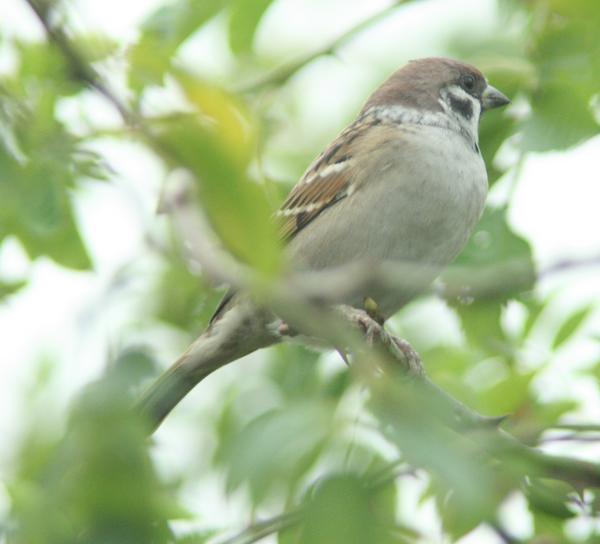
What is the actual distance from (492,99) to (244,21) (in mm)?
1260

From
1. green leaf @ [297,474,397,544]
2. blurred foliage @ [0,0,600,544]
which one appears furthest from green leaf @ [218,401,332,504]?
green leaf @ [297,474,397,544]

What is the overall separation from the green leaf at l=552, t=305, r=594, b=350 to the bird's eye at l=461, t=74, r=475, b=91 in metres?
1.51

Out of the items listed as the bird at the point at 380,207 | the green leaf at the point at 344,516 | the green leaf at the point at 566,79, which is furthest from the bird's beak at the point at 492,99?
the green leaf at the point at 344,516

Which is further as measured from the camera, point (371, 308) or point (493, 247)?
point (493, 247)

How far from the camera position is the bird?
140 inches

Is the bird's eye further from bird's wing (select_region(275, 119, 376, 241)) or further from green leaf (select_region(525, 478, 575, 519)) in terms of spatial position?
green leaf (select_region(525, 478, 575, 519))

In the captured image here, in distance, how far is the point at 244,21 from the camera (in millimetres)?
2516

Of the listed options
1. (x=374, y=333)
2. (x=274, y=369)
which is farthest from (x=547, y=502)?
(x=274, y=369)

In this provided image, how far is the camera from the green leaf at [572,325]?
298 cm

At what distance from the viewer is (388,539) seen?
3.23ft

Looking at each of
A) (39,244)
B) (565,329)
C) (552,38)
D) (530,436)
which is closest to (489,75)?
(552,38)

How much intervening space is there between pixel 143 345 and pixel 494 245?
1.64 meters

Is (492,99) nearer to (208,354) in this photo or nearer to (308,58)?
(308,58)

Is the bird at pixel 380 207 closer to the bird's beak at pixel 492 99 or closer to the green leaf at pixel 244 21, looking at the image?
the bird's beak at pixel 492 99
